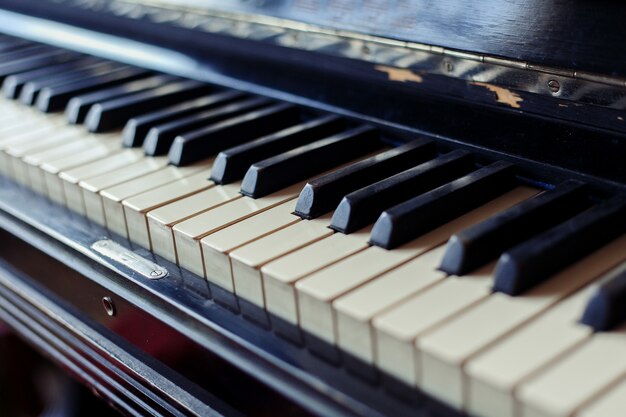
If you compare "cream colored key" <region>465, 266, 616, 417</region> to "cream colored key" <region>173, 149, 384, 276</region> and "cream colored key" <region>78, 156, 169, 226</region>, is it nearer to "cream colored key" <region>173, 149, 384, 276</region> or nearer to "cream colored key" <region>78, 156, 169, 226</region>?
"cream colored key" <region>173, 149, 384, 276</region>

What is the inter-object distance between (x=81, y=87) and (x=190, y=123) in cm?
34

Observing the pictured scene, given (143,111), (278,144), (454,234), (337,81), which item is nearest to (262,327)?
(454,234)

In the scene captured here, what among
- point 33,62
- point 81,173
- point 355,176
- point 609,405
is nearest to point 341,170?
point 355,176

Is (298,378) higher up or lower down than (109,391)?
higher up

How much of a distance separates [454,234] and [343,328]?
0.56 ft

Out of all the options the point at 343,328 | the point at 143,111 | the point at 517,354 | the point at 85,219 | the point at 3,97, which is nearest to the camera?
the point at 517,354

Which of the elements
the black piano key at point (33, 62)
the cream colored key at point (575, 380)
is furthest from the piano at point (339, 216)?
the black piano key at point (33, 62)

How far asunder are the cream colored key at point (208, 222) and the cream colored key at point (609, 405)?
18.8 inches

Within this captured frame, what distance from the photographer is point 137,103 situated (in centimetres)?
142

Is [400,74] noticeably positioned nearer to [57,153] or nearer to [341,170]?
[341,170]

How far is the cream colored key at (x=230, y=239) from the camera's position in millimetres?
929

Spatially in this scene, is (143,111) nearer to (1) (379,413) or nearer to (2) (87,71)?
(2) (87,71)

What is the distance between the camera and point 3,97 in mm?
1591

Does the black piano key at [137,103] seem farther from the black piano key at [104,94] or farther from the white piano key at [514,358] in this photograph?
the white piano key at [514,358]
